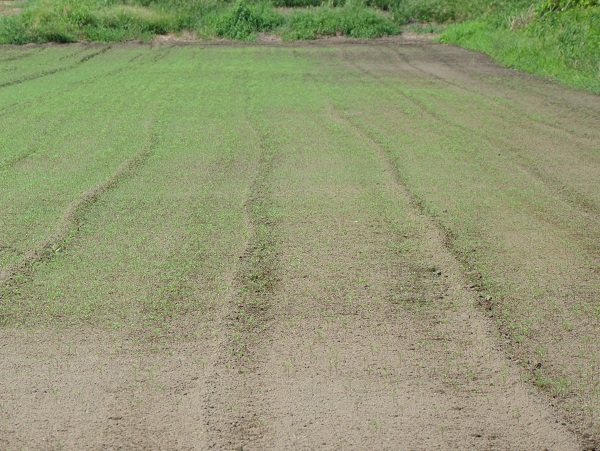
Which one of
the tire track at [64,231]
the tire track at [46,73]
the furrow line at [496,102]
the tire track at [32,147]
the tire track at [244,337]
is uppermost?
the tire track at [244,337]

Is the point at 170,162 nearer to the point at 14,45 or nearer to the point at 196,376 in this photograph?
the point at 196,376

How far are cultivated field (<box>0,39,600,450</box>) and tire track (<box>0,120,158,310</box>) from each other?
0.02m

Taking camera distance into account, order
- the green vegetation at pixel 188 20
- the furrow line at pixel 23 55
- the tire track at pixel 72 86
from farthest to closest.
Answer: the green vegetation at pixel 188 20
the furrow line at pixel 23 55
the tire track at pixel 72 86

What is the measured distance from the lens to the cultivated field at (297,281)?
3000mm

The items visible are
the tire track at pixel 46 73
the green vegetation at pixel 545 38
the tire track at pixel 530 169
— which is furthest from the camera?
the green vegetation at pixel 545 38

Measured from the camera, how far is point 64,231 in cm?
491

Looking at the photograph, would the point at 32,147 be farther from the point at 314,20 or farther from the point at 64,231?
the point at 314,20

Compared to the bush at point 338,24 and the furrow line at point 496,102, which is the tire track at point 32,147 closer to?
the furrow line at point 496,102

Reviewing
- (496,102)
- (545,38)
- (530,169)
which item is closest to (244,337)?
(530,169)

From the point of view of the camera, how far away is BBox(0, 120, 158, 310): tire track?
13.8 ft

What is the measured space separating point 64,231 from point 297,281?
163cm

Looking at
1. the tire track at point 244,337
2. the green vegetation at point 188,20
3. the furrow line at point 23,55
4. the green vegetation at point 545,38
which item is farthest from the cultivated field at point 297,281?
the green vegetation at point 188,20

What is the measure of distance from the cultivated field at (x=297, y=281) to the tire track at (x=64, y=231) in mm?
24

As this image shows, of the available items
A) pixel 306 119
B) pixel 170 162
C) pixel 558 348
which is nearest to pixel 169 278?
pixel 558 348
